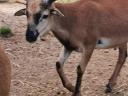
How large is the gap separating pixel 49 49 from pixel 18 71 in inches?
45.8

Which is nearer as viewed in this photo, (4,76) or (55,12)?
(4,76)

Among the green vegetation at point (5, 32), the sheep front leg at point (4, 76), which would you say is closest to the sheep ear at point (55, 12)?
the sheep front leg at point (4, 76)

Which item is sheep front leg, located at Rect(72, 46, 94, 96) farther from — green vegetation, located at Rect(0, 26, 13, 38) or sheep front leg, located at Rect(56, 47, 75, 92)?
green vegetation, located at Rect(0, 26, 13, 38)

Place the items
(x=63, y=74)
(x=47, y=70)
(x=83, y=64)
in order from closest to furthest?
1. (x=83, y=64)
2. (x=63, y=74)
3. (x=47, y=70)

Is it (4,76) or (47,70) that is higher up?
(4,76)

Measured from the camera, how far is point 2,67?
3.82 metres

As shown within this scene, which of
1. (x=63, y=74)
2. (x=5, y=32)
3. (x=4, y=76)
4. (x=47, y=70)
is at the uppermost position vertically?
(x=4, y=76)

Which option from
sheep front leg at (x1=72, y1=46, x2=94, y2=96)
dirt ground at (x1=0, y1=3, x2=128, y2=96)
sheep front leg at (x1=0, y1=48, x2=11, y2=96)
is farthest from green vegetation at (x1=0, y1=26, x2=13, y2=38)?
sheep front leg at (x1=0, y1=48, x2=11, y2=96)

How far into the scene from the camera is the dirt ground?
644 centimetres

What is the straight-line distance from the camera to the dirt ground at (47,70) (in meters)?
6.44

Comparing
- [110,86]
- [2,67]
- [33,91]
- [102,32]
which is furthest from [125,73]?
[2,67]

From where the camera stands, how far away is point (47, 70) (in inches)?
278

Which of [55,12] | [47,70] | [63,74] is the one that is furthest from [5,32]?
[55,12]

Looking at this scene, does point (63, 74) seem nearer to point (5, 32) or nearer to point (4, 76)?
point (5, 32)
